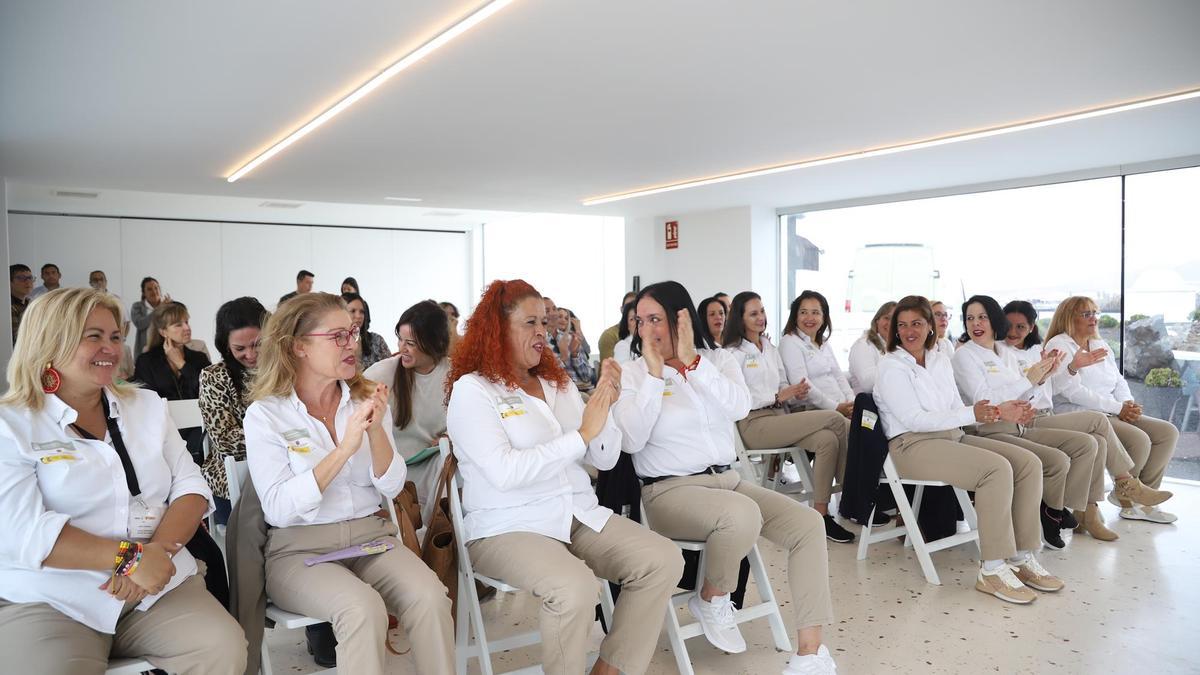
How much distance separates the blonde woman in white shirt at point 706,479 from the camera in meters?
2.88

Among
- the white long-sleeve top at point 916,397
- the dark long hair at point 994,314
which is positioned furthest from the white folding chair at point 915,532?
the dark long hair at point 994,314

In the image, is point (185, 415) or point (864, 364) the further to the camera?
point (864, 364)

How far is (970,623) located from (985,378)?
1721 mm

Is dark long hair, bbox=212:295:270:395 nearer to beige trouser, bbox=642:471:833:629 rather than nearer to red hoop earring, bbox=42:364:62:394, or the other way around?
red hoop earring, bbox=42:364:62:394

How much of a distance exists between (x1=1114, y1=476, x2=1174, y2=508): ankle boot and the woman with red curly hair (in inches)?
148

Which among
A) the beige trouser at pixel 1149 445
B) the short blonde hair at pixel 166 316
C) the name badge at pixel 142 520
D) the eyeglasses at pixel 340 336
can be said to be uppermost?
the short blonde hair at pixel 166 316

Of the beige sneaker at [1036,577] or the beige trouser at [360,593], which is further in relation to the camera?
the beige sneaker at [1036,577]

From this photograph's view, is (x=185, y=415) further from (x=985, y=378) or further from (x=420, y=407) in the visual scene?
(x=985, y=378)

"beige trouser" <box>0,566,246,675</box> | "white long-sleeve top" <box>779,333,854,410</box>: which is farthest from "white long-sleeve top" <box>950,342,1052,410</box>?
"beige trouser" <box>0,566,246,675</box>

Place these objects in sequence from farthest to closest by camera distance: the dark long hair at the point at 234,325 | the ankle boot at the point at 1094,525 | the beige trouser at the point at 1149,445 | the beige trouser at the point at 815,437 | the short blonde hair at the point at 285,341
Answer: the beige trouser at the point at 1149,445
the beige trouser at the point at 815,437
the ankle boot at the point at 1094,525
the dark long hair at the point at 234,325
the short blonde hair at the point at 285,341

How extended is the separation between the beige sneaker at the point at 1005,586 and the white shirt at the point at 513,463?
2.09 meters

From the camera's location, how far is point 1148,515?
503 centimetres

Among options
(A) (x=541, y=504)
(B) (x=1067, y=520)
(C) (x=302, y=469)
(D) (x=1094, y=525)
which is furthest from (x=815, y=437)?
(C) (x=302, y=469)

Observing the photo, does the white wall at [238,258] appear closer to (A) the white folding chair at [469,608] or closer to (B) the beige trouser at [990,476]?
(A) the white folding chair at [469,608]
